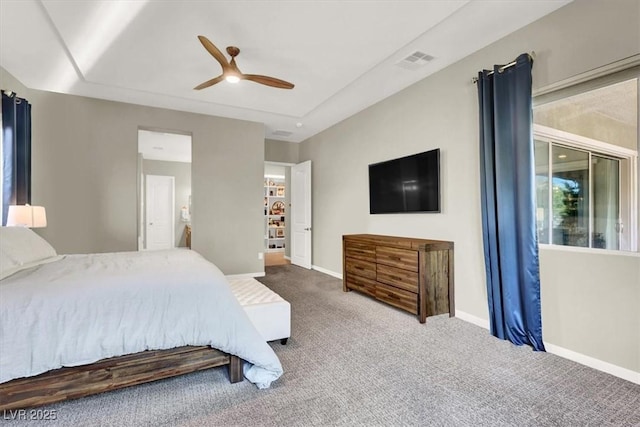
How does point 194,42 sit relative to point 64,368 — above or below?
above

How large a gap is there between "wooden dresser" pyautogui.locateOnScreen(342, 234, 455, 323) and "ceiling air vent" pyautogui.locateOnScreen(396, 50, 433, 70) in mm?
1935

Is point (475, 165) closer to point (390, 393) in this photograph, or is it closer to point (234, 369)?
point (390, 393)

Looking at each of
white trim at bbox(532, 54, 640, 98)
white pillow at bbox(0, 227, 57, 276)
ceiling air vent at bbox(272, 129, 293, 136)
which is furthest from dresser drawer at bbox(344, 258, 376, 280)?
white pillow at bbox(0, 227, 57, 276)

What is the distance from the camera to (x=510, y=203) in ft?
8.41

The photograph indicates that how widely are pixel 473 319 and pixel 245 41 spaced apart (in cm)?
357

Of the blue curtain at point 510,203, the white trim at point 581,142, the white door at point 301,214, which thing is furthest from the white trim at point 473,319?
the white door at point 301,214

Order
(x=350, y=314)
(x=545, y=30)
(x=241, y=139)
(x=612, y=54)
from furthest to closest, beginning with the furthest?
1. (x=241, y=139)
2. (x=350, y=314)
3. (x=545, y=30)
4. (x=612, y=54)

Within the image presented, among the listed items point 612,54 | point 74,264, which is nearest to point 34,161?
point 74,264

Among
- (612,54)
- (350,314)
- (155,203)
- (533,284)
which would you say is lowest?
(350,314)

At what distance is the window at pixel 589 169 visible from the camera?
2.10 m

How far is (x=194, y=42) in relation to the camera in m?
2.90

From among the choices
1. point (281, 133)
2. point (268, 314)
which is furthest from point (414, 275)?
point (281, 133)

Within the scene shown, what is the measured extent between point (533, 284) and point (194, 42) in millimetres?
3730

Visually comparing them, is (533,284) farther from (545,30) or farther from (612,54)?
(545,30)
